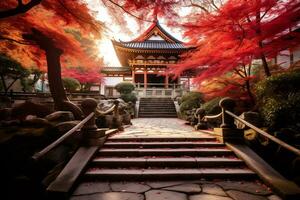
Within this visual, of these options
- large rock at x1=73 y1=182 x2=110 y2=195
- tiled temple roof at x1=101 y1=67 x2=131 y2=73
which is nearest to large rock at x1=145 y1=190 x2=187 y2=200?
large rock at x1=73 y1=182 x2=110 y2=195

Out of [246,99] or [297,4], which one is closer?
[297,4]

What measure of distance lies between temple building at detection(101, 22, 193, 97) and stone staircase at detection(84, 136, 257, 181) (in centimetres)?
1536

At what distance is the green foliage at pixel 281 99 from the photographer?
513 cm

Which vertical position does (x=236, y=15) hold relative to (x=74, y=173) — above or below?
above

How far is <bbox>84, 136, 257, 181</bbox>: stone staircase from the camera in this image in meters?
4.21

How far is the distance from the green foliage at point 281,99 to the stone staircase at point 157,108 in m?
11.5

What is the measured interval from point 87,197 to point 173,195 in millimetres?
1523

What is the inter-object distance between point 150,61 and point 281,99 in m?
20.8

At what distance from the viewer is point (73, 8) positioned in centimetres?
637

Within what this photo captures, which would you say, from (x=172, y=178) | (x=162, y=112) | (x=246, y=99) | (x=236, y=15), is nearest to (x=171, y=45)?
(x=162, y=112)

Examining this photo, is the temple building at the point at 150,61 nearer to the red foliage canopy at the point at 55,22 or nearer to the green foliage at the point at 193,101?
the green foliage at the point at 193,101

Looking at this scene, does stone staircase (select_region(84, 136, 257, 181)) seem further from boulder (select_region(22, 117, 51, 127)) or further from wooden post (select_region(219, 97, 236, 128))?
boulder (select_region(22, 117, 51, 127))

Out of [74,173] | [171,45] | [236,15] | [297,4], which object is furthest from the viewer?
[171,45]

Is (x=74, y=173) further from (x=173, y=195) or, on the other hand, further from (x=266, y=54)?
(x=266, y=54)
